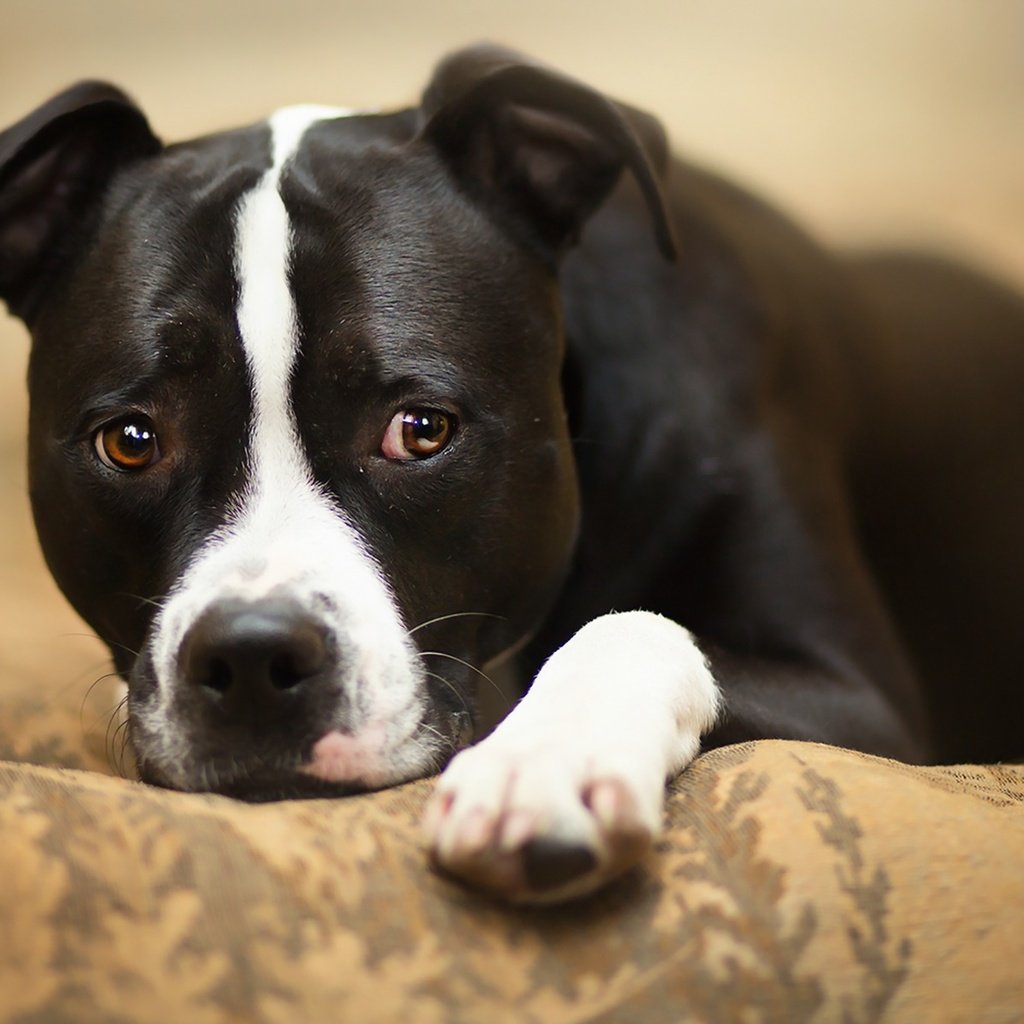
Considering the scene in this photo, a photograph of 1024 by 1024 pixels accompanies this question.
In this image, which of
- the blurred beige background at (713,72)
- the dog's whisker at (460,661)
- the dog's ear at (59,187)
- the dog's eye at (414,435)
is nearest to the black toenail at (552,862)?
the dog's whisker at (460,661)

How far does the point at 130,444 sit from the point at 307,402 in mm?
247

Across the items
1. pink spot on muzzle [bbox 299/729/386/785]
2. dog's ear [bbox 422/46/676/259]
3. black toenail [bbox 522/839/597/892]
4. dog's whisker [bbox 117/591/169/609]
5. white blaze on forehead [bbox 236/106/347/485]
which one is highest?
dog's ear [bbox 422/46/676/259]

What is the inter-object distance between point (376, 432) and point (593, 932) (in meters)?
0.70

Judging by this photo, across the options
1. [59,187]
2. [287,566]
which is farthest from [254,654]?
[59,187]

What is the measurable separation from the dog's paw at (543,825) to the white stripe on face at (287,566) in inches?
11.0

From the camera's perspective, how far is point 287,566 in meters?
1.39

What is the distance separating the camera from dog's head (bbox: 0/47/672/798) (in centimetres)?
137

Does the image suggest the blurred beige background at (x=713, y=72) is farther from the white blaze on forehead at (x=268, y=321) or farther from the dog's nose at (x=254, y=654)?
the dog's nose at (x=254, y=654)

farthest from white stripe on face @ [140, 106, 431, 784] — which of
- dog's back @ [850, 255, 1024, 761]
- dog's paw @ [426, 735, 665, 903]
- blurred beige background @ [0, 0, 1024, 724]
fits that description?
blurred beige background @ [0, 0, 1024, 724]

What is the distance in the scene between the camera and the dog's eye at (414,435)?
154 cm

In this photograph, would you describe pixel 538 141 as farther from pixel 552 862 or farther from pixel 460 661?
pixel 552 862

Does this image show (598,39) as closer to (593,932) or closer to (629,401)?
(629,401)

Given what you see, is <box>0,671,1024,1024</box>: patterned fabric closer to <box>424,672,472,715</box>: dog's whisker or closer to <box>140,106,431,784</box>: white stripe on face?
<box>140,106,431,784</box>: white stripe on face

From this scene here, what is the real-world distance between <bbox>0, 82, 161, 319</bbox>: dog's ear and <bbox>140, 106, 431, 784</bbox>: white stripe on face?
1.12 feet
